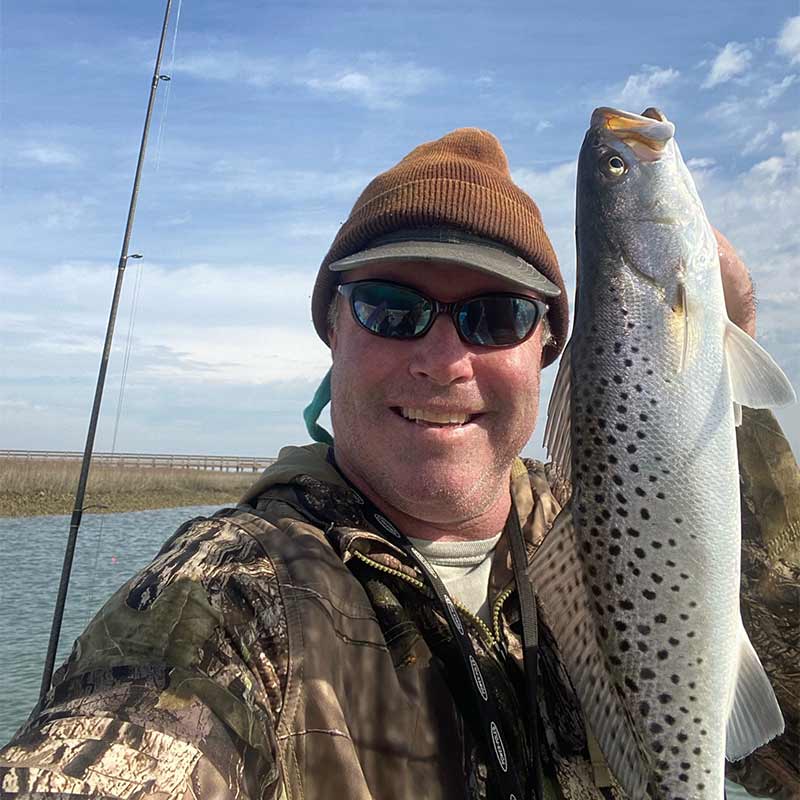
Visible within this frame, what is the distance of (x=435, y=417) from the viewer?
106 inches

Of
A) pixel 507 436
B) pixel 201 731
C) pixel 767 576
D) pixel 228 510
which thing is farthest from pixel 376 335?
pixel 767 576

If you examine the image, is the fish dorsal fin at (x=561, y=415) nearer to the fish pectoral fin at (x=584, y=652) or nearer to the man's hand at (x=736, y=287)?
the fish pectoral fin at (x=584, y=652)

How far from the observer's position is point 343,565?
226cm

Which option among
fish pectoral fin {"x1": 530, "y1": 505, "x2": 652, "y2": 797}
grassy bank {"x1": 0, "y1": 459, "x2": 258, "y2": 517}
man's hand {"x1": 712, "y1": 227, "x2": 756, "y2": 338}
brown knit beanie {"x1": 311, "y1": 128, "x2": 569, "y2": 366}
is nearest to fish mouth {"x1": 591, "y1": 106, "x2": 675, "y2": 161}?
man's hand {"x1": 712, "y1": 227, "x2": 756, "y2": 338}

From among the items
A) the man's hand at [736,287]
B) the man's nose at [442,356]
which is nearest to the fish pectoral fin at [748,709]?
the man's hand at [736,287]

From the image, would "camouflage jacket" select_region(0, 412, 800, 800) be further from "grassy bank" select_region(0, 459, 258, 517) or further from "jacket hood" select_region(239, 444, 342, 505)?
"grassy bank" select_region(0, 459, 258, 517)

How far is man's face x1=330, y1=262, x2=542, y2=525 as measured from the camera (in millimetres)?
2670

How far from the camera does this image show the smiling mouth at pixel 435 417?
2.68 m

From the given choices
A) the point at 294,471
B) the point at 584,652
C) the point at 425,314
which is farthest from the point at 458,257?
the point at 584,652

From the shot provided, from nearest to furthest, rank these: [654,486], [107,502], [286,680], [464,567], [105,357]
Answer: [286,680], [654,486], [464,567], [105,357], [107,502]

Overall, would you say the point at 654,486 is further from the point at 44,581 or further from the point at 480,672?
the point at 44,581

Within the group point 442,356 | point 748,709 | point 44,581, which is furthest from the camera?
point 44,581

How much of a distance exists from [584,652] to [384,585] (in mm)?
621

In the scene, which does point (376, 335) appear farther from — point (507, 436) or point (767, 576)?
point (767, 576)
